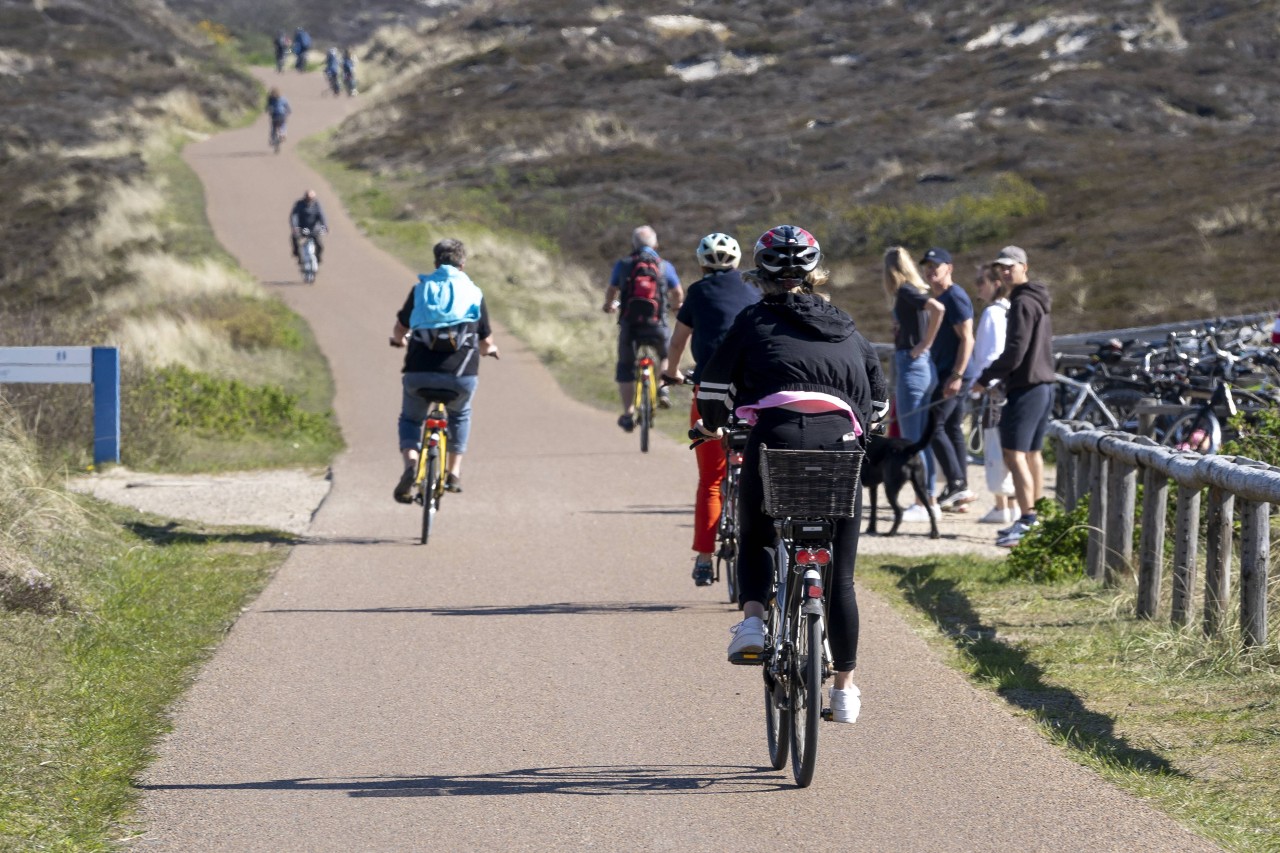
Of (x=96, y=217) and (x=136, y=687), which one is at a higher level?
(x=96, y=217)

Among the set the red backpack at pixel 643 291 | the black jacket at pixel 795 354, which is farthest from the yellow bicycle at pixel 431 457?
the black jacket at pixel 795 354

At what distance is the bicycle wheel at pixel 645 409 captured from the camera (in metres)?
15.4

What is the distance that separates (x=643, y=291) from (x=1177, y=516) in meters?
7.70

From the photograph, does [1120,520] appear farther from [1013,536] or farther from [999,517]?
[999,517]

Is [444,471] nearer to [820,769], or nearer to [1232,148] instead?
[820,769]

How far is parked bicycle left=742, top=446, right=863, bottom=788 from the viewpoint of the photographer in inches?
217

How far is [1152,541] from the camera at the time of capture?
8.21m

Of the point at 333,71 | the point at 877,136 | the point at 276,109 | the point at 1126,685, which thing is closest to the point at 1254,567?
the point at 1126,685

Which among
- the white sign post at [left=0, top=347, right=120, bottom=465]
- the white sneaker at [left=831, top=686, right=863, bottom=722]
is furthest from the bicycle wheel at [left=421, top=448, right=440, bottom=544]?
the white sneaker at [left=831, top=686, right=863, bottom=722]

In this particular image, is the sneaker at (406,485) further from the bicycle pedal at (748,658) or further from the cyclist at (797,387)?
the bicycle pedal at (748,658)

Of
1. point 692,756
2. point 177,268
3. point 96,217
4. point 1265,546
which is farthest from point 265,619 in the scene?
point 96,217

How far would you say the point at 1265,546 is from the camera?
273 inches

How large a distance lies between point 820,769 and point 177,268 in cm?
2444

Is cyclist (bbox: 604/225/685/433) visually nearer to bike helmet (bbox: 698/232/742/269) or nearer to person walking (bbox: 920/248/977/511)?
person walking (bbox: 920/248/977/511)
